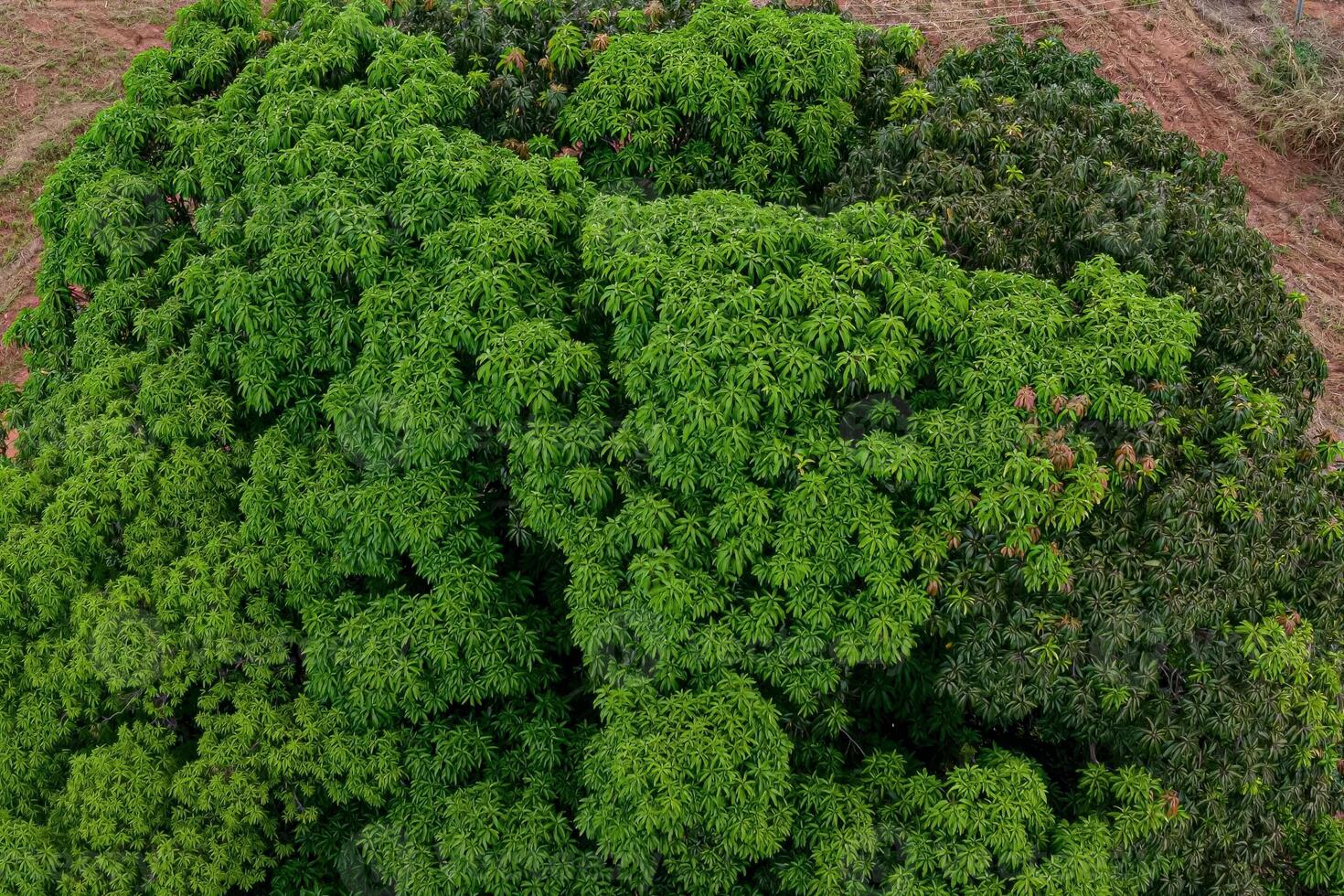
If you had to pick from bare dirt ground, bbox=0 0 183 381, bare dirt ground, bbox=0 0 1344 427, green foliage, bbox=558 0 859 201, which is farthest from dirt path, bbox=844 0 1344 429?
bare dirt ground, bbox=0 0 183 381

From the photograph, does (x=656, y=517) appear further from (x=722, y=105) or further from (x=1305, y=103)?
(x=1305, y=103)

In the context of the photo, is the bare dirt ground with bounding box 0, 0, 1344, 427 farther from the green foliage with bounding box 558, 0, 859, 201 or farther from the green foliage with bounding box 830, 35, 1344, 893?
the green foliage with bounding box 558, 0, 859, 201

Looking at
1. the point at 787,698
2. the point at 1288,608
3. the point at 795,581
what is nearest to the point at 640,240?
the point at 795,581

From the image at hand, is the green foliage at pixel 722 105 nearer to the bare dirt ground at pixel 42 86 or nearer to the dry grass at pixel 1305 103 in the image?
the bare dirt ground at pixel 42 86

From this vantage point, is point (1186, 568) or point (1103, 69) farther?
point (1103, 69)

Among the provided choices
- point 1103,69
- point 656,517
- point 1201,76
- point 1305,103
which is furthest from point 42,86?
point 1305,103

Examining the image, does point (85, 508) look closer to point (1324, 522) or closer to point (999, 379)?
point (999, 379)
